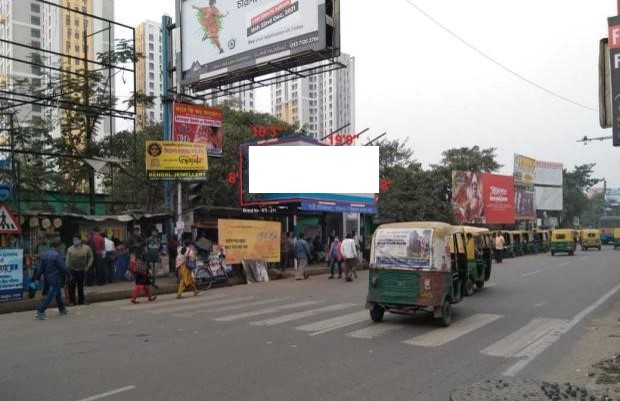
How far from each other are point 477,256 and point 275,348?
395 inches

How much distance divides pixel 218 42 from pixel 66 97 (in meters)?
6.85

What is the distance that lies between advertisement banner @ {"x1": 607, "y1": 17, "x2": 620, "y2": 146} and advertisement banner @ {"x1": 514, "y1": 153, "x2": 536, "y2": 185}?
54412mm

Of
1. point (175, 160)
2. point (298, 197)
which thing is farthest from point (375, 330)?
point (298, 197)

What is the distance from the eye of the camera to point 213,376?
7023mm

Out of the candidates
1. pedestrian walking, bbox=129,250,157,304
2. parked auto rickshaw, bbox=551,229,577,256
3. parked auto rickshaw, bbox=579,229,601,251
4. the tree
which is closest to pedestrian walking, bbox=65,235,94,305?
pedestrian walking, bbox=129,250,157,304

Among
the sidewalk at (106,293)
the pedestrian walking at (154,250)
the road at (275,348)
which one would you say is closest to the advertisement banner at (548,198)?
the sidewalk at (106,293)

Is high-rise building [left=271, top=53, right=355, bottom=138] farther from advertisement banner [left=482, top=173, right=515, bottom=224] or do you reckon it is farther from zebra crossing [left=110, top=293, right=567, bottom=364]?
zebra crossing [left=110, top=293, right=567, bottom=364]

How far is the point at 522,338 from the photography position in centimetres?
990

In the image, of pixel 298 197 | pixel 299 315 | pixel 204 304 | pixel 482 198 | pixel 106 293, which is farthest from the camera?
pixel 482 198

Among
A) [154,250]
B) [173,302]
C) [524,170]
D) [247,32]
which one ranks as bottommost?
[173,302]

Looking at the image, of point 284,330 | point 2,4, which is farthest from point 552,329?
point 2,4

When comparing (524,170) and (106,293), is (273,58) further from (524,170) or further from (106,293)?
(524,170)

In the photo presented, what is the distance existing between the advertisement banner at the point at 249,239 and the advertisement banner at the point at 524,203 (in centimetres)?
4400

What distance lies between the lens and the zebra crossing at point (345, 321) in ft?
31.6
